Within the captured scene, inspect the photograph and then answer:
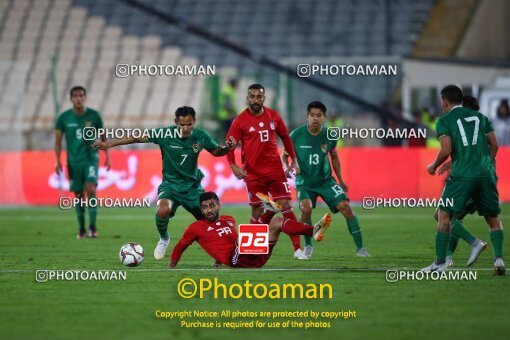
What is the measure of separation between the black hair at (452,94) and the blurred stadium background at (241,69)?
13237mm

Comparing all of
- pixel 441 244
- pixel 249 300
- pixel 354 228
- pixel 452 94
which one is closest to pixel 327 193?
pixel 354 228

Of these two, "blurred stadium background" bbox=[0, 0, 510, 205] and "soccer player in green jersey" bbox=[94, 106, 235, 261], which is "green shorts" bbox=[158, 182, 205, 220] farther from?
"blurred stadium background" bbox=[0, 0, 510, 205]

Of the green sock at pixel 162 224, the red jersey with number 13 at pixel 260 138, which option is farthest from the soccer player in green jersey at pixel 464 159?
the green sock at pixel 162 224

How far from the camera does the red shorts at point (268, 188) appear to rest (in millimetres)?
14586

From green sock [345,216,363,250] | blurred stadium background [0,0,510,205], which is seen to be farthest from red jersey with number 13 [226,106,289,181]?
blurred stadium background [0,0,510,205]

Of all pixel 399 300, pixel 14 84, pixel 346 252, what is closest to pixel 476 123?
pixel 399 300

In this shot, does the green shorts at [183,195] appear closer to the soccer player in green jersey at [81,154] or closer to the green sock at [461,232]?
the green sock at [461,232]

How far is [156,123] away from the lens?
107 ft

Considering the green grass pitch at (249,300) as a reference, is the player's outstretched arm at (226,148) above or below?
above

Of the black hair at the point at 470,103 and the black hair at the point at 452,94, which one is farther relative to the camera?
the black hair at the point at 470,103

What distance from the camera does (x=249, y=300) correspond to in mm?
10492

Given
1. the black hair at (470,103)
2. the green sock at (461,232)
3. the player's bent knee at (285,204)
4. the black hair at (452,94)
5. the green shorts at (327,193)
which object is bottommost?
the green sock at (461,232)

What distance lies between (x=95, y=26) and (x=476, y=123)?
27632 millimetres

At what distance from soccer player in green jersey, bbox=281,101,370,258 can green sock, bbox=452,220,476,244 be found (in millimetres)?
1601
